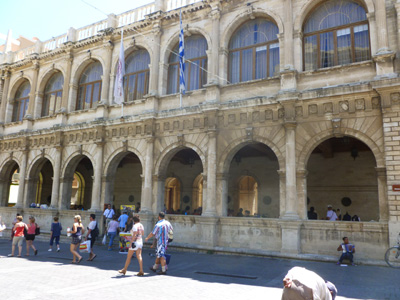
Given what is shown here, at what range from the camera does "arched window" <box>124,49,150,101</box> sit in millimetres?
18422

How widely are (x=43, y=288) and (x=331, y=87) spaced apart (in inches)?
436

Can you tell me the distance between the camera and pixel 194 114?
1552 centimetres

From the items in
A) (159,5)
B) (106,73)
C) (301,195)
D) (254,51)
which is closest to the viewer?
(301,195)

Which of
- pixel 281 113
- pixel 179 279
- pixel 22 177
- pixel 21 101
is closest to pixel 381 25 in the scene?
pixel 281 113

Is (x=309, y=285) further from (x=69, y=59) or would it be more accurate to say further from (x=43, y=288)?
(x=69, y=59)

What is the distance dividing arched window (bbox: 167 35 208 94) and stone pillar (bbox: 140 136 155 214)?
3089mm

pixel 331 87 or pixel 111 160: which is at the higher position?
pixel 331 87

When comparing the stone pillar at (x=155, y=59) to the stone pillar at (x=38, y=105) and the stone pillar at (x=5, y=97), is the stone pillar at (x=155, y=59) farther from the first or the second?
the stone pillar at (x=5, y=97)

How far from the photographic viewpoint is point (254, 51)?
15516 millimetres

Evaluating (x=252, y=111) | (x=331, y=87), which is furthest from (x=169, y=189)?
(x=331, y=87)

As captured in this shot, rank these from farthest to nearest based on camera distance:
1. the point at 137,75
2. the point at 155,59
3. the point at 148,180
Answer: the point at 137,75
the point at 155,59
the point at 148,180

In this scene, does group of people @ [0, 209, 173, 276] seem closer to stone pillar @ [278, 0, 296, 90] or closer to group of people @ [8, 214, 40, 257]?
group of people @ [8, 214, 40, 257]

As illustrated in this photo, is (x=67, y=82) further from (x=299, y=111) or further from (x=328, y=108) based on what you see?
(x=328, y=108)

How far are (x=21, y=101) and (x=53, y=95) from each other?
11.5 ft
